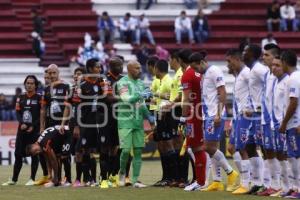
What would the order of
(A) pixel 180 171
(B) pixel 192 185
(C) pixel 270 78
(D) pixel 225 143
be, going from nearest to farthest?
(C) pixel 270 78, (B) pixel 192 185, (A) pixel 180 171, (D) pixel 225 143

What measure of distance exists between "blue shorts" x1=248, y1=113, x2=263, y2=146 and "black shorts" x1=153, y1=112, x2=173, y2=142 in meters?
2.33

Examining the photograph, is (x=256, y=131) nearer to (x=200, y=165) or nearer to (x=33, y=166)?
(x=200, y=165)

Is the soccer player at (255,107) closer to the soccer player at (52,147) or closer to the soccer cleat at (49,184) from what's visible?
the soccer player at (52,147)

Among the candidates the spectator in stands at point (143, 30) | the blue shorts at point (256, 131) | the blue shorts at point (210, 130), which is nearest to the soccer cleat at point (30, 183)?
the blue shorts at point (210, 130)

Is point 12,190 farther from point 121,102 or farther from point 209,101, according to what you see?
point 209,101

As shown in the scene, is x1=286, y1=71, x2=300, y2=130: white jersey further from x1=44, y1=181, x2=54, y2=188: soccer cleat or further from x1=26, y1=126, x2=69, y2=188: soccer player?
x1=44, y1=181, x2=54, y2=188: soccer cleat

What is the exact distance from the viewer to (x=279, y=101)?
51.2ft

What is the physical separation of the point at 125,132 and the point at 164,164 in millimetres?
1031

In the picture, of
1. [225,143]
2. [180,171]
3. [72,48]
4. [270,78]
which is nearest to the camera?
[270,78]

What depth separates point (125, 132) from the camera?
59.0 feet

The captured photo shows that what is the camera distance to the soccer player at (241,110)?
1636 centimetres

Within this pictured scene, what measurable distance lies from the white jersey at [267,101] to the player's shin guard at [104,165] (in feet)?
11.6

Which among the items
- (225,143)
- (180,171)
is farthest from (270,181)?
(225,143)

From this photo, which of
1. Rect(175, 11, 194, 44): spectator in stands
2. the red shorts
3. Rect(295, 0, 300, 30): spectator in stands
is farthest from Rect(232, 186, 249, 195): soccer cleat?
Rect(295, 0, 300, 30): spectator in stands
